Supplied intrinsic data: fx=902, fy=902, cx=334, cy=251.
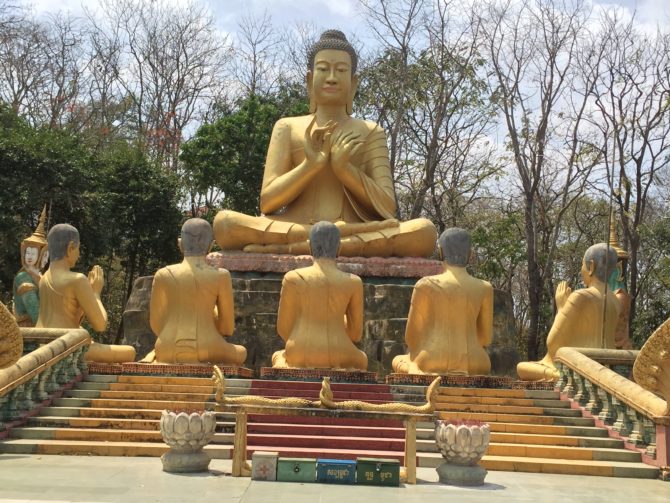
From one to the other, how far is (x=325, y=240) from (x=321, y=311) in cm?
88

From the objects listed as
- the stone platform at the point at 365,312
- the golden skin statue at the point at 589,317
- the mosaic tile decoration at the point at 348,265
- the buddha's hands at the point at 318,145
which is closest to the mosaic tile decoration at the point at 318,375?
the stone platform at the point at 365,312

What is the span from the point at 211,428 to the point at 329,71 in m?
9.48

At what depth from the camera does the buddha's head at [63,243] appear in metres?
12.1

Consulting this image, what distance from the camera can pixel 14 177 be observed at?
20453 millimetres

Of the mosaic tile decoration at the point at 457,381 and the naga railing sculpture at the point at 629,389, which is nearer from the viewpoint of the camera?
the naga railing sculpture at the point at 629,389

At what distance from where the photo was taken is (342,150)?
14.6 m

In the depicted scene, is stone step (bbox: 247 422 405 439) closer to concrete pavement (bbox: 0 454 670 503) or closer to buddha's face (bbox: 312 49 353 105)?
concrete pavement (bbox: 0 454 670 503)

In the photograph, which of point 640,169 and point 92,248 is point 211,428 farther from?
point 640,169

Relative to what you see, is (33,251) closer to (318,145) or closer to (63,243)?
(63,243)

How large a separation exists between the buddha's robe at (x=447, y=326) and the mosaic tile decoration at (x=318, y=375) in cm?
78

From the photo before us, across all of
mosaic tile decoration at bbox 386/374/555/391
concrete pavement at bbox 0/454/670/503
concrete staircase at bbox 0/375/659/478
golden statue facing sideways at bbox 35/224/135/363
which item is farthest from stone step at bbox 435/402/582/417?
golden statue facing sideways at bbox 35/224/135/363

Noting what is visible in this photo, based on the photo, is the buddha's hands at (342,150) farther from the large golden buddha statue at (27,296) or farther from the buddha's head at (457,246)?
the large golden buddha statue at (27,296)

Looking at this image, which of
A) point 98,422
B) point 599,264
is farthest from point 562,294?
point 98,422

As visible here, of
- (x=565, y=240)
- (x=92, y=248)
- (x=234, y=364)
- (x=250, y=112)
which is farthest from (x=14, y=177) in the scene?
(x=565, y=240)
